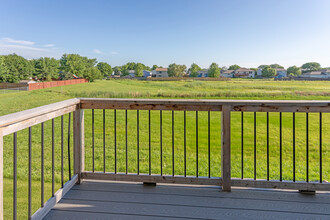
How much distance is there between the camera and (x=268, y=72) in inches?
291

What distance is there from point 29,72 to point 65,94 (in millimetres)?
3115

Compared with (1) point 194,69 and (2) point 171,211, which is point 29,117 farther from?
(1) point 194,69

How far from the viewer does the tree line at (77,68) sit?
310 inches

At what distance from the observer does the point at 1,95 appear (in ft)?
25.5

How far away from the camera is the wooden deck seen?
1.44 meters

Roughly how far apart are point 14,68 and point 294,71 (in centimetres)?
966

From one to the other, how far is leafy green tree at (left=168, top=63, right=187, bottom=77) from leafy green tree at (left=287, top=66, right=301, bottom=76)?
10.2 ft

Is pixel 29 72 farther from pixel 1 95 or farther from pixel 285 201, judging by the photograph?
pixel 285 201

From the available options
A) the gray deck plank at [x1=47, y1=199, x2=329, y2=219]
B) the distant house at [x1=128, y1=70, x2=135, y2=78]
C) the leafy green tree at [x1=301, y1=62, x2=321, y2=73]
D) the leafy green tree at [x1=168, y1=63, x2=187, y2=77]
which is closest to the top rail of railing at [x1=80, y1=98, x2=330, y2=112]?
the gray deck plank at [x1=47, y1=199, x2=329, y2=219]

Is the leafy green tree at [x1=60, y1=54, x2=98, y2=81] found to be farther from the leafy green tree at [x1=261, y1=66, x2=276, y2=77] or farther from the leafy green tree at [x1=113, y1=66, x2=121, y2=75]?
the leafy green tree at [x1=261, y1=66, x2=276, y2=77]

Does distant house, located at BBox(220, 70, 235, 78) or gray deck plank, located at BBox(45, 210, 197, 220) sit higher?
distant house, located at BBox(220, 70, 235, 78)

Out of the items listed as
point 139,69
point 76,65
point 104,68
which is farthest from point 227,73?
point 76,65

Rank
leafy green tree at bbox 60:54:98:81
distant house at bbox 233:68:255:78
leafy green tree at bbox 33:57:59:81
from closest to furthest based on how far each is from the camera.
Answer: distant house at bbox 233:68:255:78 < leafy green tree at bbox 60:54:98:81 < leafy green tree at bbox 33:57:59:81

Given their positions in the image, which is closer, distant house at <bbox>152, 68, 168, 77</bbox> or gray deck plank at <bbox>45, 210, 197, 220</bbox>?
gray deck plank at <bbox>45, 210, 197, 220</bbox>
